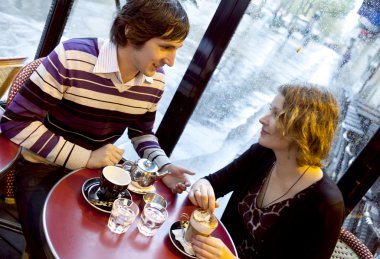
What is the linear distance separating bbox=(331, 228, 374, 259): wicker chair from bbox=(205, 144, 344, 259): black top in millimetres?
370

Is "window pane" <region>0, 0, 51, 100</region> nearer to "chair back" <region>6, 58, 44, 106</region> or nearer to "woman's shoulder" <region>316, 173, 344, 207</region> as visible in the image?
"chair back" <region>6, 58, 44, 106</region>

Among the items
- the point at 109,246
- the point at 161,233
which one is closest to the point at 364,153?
the point at 161,233

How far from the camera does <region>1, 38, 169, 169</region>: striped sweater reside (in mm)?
1493

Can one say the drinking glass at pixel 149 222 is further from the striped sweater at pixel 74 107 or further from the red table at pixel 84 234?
the striped sweater at pixel 74 107

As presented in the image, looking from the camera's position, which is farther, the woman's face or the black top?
the woman's face

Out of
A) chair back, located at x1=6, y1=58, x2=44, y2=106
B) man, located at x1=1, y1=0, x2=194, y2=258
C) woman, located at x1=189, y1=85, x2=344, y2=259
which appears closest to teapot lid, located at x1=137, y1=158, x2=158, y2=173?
man, located at x1=1, y1=0, x2=194, y2=258

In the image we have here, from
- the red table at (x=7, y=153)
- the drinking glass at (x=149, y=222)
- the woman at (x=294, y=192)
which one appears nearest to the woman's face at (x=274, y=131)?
the woman at (x=294, y=192)

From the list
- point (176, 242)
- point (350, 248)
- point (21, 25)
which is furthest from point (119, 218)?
point (21, 25)

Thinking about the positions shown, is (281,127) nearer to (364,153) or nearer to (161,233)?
(161,233)

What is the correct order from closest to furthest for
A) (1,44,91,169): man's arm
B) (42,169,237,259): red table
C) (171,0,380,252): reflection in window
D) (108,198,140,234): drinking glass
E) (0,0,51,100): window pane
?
(42,169,237,259): red table
(108,198,140,234): drinking glass
(1,44,91,169): man's arm
(171,0,380,252): reflection in window
(0,0,51,100): window pane

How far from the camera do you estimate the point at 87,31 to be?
9.05 feet

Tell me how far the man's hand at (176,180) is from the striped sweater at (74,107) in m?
0.10

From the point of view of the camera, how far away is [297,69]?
2.27 meters

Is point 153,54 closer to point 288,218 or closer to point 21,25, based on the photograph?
point 288,218
